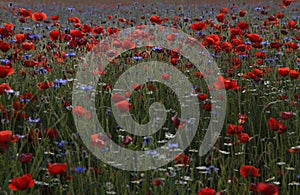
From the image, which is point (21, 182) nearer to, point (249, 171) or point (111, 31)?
point (249, 171)

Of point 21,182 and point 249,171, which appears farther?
point 249,171

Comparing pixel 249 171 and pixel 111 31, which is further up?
pixel 111 31

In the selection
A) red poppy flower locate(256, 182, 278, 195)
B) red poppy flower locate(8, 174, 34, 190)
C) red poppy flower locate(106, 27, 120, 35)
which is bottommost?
red poppy flower locate(256, 182, 278, 195)

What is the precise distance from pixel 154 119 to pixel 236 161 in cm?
54

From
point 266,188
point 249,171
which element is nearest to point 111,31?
point 249,171

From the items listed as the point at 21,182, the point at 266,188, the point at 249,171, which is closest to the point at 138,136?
the point at 249,171

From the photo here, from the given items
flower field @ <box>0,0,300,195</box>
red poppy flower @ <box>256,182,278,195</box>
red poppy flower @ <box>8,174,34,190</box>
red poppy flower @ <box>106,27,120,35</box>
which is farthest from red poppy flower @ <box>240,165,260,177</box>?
red poppy flower @ <box>106,27,120,35</box>

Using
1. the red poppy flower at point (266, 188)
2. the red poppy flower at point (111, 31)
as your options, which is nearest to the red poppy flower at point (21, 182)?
the red poppy flower at point (266, 188)

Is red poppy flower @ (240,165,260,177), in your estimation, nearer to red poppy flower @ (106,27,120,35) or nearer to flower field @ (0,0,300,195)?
flower field @ (0,0,300,195)

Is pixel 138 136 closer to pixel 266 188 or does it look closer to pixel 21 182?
pixel 21 182

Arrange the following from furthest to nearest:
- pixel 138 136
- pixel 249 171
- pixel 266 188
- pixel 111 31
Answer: pixel 111 31 → pixel 138 136 → pixel 249 171 → pixel 266 188

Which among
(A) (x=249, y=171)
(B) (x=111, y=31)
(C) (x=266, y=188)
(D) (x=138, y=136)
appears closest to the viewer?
(C) (x=266, y=188)

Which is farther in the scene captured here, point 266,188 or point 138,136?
point 138,136

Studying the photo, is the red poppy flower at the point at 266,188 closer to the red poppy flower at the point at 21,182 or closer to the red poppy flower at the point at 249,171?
the red poppy flower at the point at 249,171
